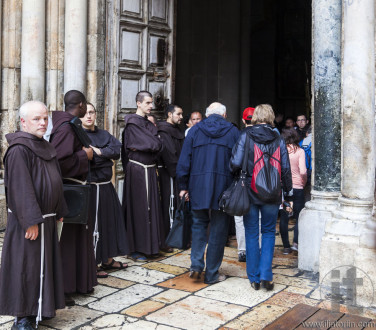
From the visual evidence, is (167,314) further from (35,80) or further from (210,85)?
(210,85)

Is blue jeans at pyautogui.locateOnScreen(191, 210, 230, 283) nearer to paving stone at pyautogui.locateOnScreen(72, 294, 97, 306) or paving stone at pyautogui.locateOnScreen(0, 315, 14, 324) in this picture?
paving stone at pyautogui.locateOnScreen(72, 294, 97, 306)

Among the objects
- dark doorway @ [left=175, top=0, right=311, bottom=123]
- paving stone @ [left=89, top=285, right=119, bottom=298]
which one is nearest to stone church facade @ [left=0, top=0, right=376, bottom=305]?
paving stone @ [left=89, top=285, right=119, bottom=298]

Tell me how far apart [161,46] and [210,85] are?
11.9 feet

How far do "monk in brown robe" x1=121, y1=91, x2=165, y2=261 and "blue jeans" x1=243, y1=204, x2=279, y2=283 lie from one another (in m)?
1.40

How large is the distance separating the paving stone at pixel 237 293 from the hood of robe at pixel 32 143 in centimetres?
187

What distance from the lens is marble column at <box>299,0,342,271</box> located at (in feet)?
19.1

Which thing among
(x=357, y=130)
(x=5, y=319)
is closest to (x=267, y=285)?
(x=357, y=130)

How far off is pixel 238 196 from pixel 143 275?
4.42ft

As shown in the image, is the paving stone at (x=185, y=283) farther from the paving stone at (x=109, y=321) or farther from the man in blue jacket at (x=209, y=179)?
the paving stone at (x=109, y=321)

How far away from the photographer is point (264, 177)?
5.20 m

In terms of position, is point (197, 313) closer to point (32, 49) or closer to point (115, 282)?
point (115, 282)

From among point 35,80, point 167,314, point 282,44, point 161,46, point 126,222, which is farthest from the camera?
point 282,44

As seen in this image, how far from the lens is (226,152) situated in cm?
548

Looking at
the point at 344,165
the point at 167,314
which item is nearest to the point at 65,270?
the point at 167,314
